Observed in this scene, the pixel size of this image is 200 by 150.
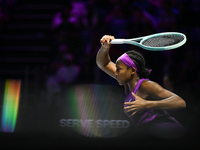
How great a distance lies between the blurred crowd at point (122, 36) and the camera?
14.0 feet

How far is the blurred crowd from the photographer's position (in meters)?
4.28

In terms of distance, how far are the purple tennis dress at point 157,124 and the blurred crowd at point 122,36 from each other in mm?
1506

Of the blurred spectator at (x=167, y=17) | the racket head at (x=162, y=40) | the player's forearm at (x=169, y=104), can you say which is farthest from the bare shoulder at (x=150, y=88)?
the blurred spectator at (x=167, y=17)

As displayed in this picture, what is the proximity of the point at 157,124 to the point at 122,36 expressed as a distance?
86.5 inches

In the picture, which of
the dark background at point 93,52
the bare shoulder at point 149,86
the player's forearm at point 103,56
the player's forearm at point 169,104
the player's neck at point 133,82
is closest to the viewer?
the player's forearm at point 169,104

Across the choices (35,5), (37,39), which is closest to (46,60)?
(37,39)

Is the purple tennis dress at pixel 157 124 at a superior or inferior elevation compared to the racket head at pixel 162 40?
inferior

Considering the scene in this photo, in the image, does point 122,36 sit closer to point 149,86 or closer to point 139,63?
point 139,63

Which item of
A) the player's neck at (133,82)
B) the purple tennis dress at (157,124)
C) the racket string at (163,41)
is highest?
the racket string at (163,41)

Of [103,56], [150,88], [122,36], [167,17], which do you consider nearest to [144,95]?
[150,88]

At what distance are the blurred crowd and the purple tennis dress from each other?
1506 millimetres

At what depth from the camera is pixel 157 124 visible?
2551 mm

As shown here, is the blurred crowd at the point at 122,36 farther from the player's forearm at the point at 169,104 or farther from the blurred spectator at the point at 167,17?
the player's forearm at the point at 169,104

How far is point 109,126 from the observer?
11.7 ft
